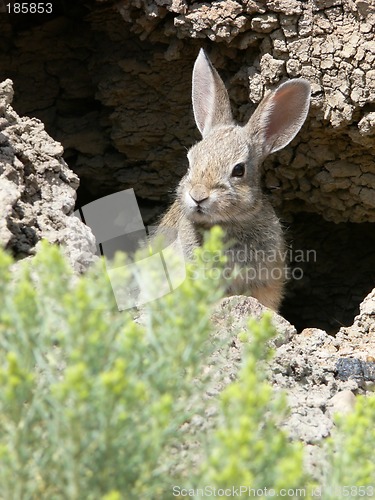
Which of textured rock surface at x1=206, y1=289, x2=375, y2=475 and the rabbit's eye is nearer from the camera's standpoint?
textured rock surface at x1=206, y1=289, x2=375, y2=475

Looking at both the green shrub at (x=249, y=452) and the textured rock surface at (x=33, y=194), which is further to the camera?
the textured rock surface at (x=33, y=194)

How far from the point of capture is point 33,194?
4152mm

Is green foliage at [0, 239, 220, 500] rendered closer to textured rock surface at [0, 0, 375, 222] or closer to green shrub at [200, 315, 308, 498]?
green shrub at [200, 315, 308, 498]

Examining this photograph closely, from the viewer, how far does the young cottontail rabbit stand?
5469 millimetres

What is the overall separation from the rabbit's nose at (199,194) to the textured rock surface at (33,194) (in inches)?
42.2

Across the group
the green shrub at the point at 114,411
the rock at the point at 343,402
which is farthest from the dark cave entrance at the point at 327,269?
the green shrub at the point at 114,411

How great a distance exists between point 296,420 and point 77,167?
15.9 feet

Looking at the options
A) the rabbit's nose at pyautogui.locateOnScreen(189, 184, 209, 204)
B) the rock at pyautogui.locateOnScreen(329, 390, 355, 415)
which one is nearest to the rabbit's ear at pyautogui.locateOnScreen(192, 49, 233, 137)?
the rabbit's nose at pyautogui.locateOnScreen(189, 184, 209, 204)

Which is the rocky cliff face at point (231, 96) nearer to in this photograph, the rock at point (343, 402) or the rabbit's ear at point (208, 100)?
the rabbit's ear at point (208, 100)

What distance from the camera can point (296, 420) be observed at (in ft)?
10.8

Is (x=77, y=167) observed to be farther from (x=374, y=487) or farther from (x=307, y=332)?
(x=374, y=487)

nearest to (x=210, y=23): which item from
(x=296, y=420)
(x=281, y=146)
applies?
(x=281, y=146)

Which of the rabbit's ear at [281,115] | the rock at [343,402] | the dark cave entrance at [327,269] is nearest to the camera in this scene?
the rock at [343,402]

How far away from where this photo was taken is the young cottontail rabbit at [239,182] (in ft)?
17.9
